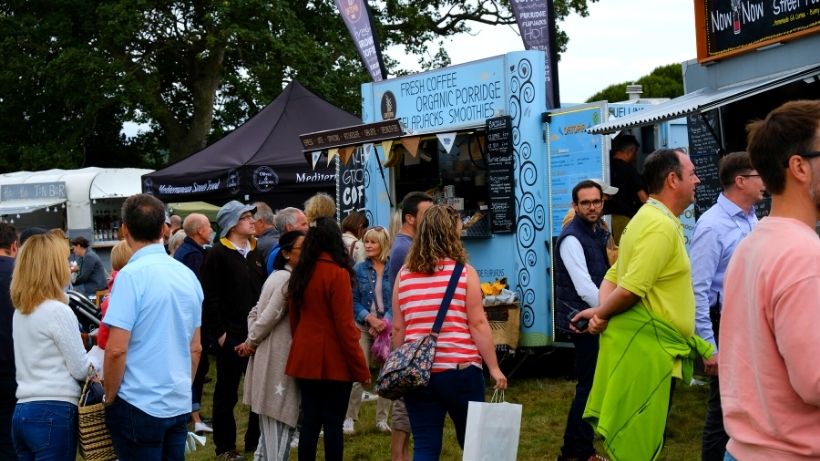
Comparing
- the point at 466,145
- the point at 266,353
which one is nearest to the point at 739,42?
the point at 466,145

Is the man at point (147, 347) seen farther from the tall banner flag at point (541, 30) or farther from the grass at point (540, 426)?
the tall banner flag at point (541, 30)

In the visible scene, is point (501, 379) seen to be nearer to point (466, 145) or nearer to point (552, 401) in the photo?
point (552, 401)

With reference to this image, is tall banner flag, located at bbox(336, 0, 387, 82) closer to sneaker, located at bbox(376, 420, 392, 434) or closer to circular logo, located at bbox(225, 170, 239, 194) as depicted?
circular logo, located at bbox(225, 170, 239, 194)

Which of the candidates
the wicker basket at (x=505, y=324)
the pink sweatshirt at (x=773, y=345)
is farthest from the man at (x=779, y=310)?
the wicker basket at (x=505, y=324)

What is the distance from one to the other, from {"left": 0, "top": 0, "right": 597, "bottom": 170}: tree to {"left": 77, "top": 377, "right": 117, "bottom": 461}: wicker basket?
2122 cm

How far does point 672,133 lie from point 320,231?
5.74 m

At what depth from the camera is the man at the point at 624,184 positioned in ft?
33.6

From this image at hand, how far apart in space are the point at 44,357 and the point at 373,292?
12.4 feet

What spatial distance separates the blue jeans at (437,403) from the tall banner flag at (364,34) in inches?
352

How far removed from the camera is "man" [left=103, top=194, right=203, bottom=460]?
4.86 meters

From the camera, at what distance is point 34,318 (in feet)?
17.3

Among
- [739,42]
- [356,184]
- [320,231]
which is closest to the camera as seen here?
[320,231]

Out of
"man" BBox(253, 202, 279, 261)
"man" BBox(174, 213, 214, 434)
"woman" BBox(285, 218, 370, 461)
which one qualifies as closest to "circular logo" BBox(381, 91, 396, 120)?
"man" BBox(253, 202, 279, 261)

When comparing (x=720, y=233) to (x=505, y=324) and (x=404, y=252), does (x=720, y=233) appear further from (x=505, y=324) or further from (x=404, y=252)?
(x=505, y=324)
